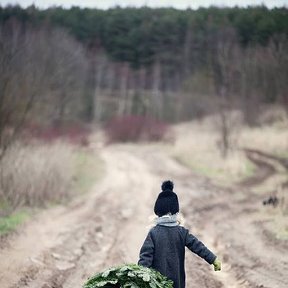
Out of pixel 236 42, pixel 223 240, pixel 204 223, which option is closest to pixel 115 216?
pixel 204 223

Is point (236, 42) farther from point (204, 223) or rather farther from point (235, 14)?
point (204, 223)

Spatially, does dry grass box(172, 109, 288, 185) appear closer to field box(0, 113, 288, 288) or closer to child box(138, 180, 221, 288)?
field box(0, 113, 288, 288)

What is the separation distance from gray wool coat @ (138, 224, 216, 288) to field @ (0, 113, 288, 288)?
2.00 feet

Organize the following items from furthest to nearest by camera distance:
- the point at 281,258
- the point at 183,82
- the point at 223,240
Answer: the point at 183,82
the point at 223,240
the point at 281,258

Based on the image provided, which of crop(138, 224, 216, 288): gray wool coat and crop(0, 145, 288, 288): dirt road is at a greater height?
crop(0, 145, 288, 288): dirt road

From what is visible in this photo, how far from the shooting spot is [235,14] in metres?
32.0

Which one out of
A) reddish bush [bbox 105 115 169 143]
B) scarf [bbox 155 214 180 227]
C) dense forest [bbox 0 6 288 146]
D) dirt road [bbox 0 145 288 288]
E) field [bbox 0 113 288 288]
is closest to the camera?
scarf [bbox 155 214 180 227]

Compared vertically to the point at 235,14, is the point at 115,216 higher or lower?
lower

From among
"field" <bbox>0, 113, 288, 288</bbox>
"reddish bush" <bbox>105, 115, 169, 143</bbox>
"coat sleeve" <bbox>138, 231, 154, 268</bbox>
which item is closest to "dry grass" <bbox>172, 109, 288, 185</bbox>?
"field" <bbox>0, 113, 288, 288</bbox>

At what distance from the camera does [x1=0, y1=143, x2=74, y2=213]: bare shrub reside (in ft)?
51.1

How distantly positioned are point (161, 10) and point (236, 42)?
34.5 metres

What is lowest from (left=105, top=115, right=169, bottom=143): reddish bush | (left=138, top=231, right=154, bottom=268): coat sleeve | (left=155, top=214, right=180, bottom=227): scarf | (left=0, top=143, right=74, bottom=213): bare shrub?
(left=138, top=231, right=154, bottom=268): coat sleeve

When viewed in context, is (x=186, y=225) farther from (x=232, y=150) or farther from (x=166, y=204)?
(x=232, y=150)

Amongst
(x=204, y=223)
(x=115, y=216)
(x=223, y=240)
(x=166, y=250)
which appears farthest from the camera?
(x=115, y=216)
